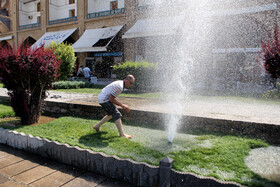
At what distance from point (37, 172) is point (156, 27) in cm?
1291

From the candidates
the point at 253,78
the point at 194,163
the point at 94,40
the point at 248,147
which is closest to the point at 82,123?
the point at 194,163

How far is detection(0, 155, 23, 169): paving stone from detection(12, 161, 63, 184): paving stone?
0.51 metres

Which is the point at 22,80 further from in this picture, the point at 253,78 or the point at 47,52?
the point at 253,78

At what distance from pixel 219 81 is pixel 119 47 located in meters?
8.91

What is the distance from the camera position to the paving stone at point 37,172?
2957 millimetres

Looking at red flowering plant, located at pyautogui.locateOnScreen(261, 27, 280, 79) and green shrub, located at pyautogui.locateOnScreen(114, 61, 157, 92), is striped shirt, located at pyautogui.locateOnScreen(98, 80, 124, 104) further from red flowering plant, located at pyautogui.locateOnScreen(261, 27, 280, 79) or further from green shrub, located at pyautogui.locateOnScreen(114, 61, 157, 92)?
green shrub, located at pyautogui.locateOnScreen(114, 61, 157, 92)

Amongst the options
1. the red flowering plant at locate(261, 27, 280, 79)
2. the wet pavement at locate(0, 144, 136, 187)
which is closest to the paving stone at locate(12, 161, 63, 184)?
the wet pavement at locate(0, 144, 136, 187)

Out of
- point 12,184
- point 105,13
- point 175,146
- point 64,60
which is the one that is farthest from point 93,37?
point 12,184

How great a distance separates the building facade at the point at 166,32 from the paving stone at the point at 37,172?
10.7 m

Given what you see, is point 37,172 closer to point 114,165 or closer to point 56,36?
point 114,165

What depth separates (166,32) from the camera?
44.1ft

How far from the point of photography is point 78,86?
13.0 metres

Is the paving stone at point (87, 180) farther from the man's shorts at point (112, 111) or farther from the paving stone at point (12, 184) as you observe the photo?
the man's shorts at point (112, 111)

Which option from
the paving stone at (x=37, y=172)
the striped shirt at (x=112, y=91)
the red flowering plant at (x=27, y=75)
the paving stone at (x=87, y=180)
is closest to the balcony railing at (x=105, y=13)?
the red flowering plant at (x=27, y=75)
